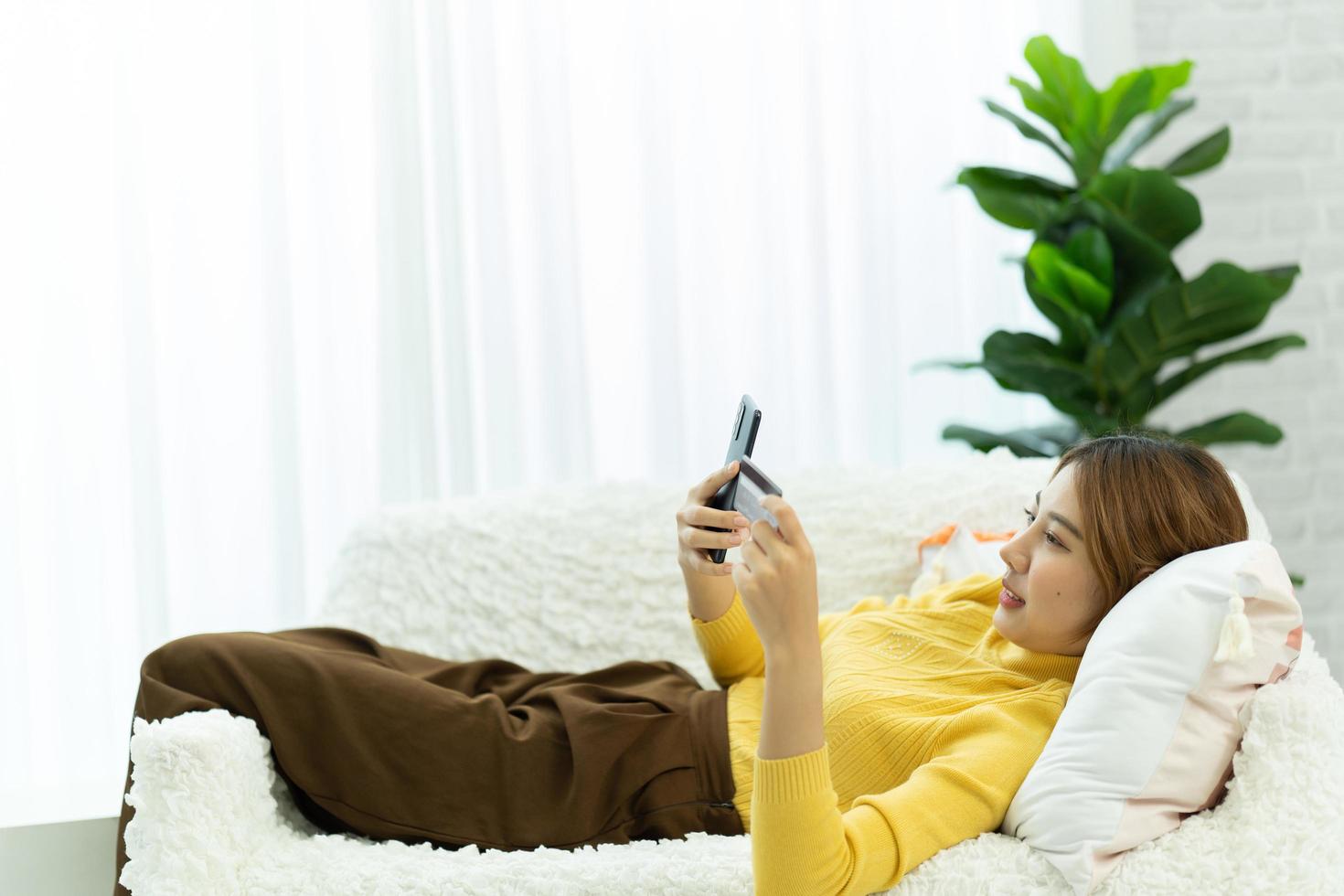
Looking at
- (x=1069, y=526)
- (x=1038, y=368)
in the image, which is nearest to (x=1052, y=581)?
(x=1069, y=526)

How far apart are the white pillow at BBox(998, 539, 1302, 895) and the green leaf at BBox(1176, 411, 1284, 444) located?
1.14 metres

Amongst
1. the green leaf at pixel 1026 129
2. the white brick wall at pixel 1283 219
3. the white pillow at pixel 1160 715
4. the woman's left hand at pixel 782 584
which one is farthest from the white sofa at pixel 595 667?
the white brick wall at pixel 1283 219

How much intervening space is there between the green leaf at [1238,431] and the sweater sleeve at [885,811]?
1.18m

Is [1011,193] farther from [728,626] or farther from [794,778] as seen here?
[794,778]

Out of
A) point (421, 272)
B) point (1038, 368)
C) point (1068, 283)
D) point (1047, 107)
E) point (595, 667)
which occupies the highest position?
point (1047, 107)

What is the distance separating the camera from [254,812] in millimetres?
1207

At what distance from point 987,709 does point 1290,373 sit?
1.85 metres

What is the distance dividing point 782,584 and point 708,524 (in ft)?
0.94

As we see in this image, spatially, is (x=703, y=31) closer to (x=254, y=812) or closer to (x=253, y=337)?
(x=253, y=337)

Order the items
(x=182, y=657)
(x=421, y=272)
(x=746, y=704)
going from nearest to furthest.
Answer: (x=182, y=657), (x=746, y=704), (x=421, y=272)

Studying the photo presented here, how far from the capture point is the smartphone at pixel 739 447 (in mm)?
1140

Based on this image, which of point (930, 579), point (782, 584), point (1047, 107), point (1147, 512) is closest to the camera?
Answer: point (782, 584)

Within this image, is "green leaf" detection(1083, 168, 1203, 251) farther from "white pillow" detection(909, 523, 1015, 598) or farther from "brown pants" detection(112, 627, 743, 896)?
"brown pants" detection(112, 627, 743, 896)

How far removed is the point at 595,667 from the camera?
171 cm
